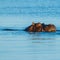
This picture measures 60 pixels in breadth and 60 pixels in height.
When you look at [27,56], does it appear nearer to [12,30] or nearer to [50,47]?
[50,47]

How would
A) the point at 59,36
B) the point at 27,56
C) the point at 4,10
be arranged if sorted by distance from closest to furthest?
1. the point at 27,56
2. the point at 59,36
3. the point at 4,10

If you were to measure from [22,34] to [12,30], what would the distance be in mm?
383

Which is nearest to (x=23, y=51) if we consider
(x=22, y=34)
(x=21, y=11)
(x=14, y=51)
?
(x=14, y=51)

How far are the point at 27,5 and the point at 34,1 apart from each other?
0.34 m

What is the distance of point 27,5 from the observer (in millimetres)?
14531

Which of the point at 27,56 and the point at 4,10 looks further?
the point at 4,10

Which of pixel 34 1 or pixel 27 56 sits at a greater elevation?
pixel 34 1

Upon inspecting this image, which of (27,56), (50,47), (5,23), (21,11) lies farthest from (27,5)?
(27,56)

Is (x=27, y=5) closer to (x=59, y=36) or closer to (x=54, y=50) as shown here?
(x=59, y=36)

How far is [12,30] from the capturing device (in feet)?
43.5

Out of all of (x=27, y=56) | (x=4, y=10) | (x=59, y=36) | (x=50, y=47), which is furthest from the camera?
(x=4, y=10)

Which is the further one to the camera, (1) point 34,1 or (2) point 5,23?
(1) point 34,1

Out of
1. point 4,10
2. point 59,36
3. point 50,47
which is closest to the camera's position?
point 50,47

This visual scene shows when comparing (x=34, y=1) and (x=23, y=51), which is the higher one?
(x=34, y=1)
